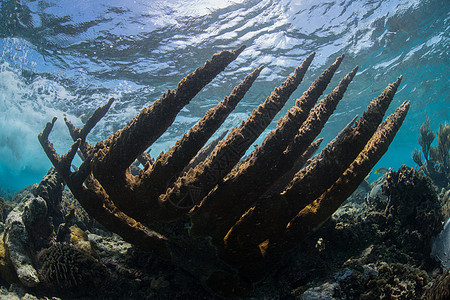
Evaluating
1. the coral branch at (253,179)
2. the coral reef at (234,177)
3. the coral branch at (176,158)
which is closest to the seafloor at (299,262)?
the coral reef at (234,177)

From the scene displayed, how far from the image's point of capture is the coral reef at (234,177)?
2285 mm

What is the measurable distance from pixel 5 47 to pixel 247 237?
1543 centimetres

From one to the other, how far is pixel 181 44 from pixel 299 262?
11.6 m

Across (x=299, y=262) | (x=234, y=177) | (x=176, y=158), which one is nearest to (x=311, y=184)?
(x=234, y=177)

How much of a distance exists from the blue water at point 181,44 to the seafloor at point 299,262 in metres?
9.55

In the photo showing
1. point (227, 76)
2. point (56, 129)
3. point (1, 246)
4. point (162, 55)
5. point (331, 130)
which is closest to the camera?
point (1, 246)

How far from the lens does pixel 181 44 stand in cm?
1160

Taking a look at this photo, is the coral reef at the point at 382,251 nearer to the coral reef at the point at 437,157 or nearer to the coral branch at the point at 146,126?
the coral branch at the point at 146,126

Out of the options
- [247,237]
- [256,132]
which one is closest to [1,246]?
[247,237]

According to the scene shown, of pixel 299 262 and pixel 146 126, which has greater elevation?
pixel 146 126

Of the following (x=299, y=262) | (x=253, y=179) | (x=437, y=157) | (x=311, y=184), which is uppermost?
(x=437, y=157)

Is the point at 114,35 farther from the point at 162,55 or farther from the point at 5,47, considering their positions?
the point at 5,47

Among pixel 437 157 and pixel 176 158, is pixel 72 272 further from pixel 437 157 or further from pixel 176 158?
pixel 437 157

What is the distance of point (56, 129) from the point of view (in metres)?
24.1
